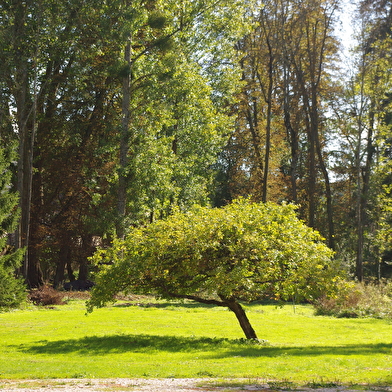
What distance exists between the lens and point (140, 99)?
3234cm

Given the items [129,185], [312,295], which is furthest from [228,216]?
[129,185]

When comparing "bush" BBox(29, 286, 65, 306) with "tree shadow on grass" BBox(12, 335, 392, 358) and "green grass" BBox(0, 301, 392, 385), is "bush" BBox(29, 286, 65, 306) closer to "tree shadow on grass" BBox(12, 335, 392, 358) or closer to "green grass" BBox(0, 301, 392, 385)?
"green grass" BBox(0, 301, 392, 385)

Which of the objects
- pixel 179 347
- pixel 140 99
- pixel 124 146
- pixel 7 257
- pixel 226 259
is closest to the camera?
pixel 179 347

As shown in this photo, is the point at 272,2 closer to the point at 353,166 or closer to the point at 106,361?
the point at 353,166

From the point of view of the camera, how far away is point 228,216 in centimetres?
1692

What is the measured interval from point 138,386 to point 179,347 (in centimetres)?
591

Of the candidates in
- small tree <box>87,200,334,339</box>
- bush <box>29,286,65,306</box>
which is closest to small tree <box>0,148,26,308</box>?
bush <box>29,286,65,306</box>

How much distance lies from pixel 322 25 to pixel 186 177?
15711 mm

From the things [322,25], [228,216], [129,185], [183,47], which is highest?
[322,25]

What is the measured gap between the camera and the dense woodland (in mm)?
30094

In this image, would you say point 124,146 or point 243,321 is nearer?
point 243,321

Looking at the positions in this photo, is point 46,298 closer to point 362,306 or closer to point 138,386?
point 362,306

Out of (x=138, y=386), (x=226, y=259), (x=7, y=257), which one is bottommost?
(x=138, y=386)

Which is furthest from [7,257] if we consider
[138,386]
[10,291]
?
[138,386]
